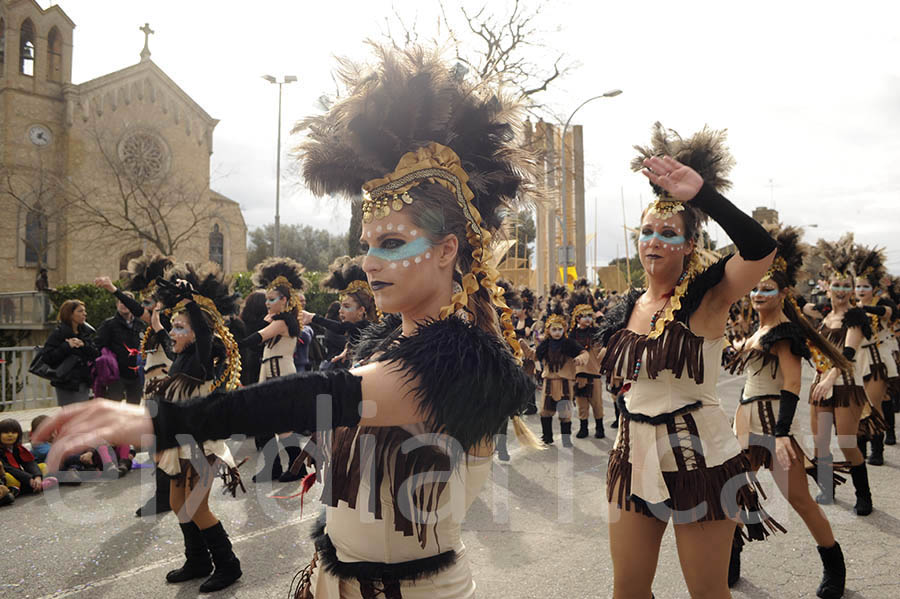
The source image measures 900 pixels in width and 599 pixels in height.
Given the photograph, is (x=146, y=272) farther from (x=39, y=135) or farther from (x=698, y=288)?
(x=39, y=135)

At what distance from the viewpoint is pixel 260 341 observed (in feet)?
22.1

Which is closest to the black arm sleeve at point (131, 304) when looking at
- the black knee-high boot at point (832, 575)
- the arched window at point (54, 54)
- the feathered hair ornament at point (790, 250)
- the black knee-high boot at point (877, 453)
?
the feathered hair ornament at point (790, 250)

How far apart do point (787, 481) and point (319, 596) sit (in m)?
2.99

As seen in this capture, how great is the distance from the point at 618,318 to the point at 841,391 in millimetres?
3399

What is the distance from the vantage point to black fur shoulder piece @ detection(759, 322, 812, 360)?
3859 mm

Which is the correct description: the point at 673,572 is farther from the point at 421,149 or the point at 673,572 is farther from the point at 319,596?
the point at 421,149

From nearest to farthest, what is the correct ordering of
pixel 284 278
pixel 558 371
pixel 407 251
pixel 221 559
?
pixel 407 251, pixel 221 559, pixel 284 278, pixel 558 371

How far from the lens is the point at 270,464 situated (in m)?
7.07

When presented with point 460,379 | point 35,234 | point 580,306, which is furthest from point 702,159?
point 35,234

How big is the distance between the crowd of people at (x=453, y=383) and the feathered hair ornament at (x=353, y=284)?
197 centimetres

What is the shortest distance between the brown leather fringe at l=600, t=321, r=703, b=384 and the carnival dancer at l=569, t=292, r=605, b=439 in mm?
4969

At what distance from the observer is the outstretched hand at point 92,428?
1306mm

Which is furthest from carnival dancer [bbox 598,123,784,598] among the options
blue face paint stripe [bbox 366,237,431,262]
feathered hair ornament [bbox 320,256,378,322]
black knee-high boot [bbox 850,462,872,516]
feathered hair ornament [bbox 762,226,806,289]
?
feathered hair ornament [bbox 320,256,378,322]

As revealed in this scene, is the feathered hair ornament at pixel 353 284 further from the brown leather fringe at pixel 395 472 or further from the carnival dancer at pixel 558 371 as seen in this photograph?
the brown leather fringe at pixel 395 472
